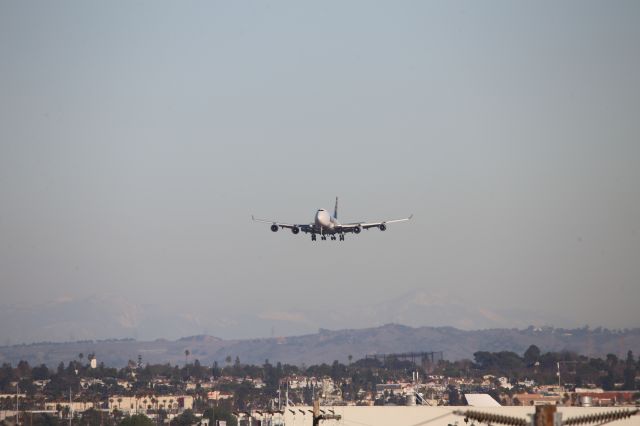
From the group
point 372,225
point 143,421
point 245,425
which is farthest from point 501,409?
point 143,421

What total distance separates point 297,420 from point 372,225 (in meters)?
23.3

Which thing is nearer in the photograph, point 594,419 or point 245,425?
point 594,419

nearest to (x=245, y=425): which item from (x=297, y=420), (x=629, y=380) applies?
(x=297, y=420)

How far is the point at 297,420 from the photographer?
5251 inches

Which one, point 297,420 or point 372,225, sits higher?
point 372,225

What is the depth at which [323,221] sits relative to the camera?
444ft

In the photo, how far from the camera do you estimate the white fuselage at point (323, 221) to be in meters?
135

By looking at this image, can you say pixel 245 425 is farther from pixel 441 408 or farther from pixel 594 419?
pixel 594 419

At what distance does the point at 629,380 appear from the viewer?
655ft

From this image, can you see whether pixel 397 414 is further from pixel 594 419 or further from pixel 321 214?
pixel 594 419

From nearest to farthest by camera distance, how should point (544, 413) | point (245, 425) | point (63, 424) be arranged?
point (544, 413)
point (245, 425)
point (63, 424)

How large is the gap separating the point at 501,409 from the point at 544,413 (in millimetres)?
73213

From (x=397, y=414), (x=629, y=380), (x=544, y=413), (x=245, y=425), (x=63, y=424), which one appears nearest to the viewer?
(x=544, y=413)

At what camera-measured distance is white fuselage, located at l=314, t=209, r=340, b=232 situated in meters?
135
